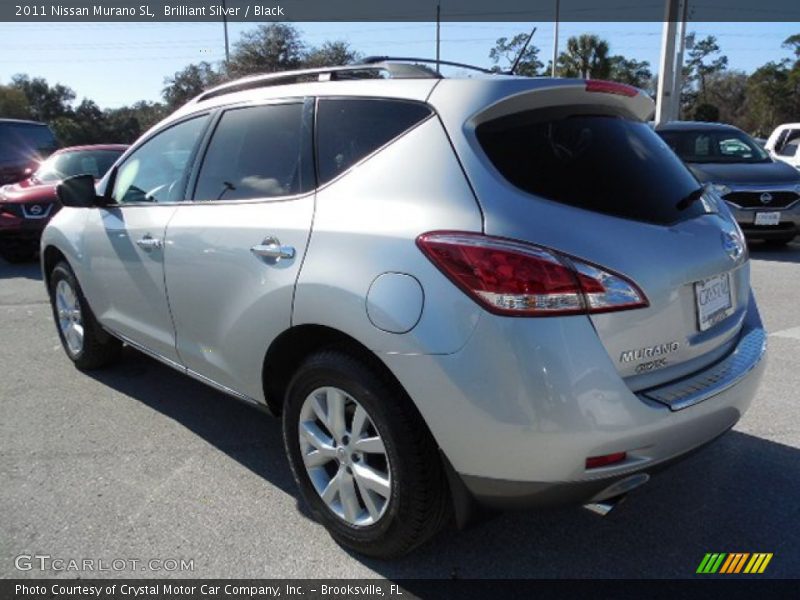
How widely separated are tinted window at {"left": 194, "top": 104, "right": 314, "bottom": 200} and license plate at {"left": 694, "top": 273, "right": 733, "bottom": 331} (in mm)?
1523

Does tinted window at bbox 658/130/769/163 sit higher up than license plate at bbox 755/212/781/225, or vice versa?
tinted window at bbox 658/130/769/163

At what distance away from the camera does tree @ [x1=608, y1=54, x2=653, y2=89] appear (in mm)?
45181

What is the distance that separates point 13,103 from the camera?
56875mm

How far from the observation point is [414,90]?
7.92 ft

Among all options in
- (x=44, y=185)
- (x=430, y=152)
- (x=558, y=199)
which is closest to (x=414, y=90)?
(x=430, y=152)

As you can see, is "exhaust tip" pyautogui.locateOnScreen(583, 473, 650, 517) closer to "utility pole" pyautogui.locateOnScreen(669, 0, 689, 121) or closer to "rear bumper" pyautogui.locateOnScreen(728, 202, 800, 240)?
"rear bumper" pyautogui.locateOnScreen(728, 202, 800, 240)

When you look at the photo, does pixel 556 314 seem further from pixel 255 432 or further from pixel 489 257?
pixel 255 432

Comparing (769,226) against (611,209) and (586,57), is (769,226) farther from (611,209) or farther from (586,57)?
(586,57)

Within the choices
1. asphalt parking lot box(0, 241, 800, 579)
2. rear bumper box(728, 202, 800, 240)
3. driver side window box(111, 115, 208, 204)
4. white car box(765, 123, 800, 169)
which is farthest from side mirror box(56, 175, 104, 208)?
white car box(765, 123, 800, 169)

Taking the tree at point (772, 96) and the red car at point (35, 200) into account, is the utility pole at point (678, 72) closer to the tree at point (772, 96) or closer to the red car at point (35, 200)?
the red car at point (35, 200)

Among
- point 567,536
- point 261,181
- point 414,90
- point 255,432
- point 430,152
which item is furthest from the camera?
point 255,432

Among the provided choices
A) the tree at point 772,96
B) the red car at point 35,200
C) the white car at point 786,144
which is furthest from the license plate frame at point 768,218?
the tree at point 772,96

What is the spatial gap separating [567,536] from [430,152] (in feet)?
5.30

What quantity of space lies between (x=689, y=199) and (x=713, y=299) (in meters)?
0.41
